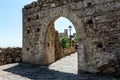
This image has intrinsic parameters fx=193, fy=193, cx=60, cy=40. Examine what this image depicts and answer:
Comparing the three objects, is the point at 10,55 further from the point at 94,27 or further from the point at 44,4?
the point at 94,27

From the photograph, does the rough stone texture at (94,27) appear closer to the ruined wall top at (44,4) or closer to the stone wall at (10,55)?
the ruined wall top at (44,4)

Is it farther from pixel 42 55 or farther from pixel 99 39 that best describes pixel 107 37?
pixel 42 55

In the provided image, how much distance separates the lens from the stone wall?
10531 millimetres

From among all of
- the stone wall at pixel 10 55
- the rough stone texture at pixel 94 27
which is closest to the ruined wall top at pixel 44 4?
the rough stone texture at pixel 94 27

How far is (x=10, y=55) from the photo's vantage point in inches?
432

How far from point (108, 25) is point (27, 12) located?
504 centimetres

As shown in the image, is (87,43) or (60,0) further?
(60,0)

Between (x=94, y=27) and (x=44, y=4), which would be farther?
(x=44, y=4)

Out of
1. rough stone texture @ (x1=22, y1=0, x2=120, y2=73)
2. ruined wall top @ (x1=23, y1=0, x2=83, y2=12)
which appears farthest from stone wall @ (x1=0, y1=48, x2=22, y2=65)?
rough stone texture @ (x1=22, y1=0, x2=120, y2=73)

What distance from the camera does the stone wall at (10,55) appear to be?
1053 centimetres

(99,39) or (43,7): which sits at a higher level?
(43,7)

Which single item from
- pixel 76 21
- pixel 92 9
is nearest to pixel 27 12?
pixel 76 21

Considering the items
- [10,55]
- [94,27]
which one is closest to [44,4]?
[94,27]

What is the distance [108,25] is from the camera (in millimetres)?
6887
